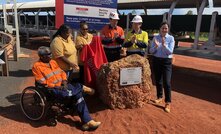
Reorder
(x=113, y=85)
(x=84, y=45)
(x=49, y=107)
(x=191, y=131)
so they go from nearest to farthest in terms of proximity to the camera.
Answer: (x=49, y=107), (x=191, y=131), (x=113, y=85), (x=84, y=45)

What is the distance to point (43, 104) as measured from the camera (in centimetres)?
494

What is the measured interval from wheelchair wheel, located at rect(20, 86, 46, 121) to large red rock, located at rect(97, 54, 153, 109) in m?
1.46

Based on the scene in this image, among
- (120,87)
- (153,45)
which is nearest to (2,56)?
(120,87)

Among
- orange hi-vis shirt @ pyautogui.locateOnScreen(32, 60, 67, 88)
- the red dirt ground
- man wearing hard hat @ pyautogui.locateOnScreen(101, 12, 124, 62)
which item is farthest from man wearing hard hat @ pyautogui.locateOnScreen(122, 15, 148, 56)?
orange hi-vis shirt @ pyautogui.locateOnScreen(32, 60, 67, 88)

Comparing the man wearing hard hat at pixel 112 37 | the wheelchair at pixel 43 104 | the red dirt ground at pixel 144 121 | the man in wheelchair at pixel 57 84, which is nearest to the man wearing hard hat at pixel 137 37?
the man wearing hard hat at pixel 112 37

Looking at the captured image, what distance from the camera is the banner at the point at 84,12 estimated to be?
9.04 m

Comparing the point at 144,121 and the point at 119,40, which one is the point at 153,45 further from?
the point at 144,121

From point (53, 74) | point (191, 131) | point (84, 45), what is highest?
point (84, 45)

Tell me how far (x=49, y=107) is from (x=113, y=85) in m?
1.53

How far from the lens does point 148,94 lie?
6418 mm

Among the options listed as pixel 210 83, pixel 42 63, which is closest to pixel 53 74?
pixel 42 63

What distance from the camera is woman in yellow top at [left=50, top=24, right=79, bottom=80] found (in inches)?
222

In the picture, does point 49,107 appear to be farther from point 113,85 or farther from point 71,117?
point 113,85

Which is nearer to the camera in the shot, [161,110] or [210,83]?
[161,110]
